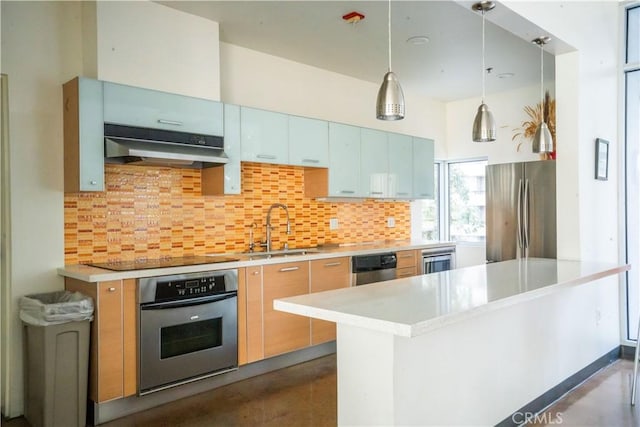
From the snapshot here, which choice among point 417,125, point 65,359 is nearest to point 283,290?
point 65,359

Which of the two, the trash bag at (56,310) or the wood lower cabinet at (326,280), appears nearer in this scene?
the trash bag at (56,310)

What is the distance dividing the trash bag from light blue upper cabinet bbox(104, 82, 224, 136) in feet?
3.79

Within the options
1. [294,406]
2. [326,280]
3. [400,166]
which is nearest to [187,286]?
[294,406]

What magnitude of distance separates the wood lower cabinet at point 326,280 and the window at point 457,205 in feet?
8.10

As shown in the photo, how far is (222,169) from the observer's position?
3.61m

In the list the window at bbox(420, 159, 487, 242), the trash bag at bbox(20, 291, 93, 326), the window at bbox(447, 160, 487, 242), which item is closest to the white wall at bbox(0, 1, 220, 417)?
the trash bag at bbox(20, 291, 93, 326)

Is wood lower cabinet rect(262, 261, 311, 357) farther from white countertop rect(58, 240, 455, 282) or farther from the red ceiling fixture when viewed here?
the red ceiling fixture

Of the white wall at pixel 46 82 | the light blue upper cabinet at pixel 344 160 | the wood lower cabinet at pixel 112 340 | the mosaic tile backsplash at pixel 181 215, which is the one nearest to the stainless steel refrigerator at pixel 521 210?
the light blue upper cabinet at pixel 344 160

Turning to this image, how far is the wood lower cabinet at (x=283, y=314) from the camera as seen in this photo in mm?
3539

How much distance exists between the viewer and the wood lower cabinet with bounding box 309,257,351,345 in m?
3.88

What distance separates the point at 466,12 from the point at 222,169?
7.26ft

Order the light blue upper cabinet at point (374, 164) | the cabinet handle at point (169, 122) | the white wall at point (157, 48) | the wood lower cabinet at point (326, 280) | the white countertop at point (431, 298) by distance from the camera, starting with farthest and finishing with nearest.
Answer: the light blue upper cabinet at point (374, 164)
the wood lower cabinet at point (326, 280)
the cabinet handle at point (169, 122)
the white wall at point (157, 48)
the white countertop at point (431, 298)

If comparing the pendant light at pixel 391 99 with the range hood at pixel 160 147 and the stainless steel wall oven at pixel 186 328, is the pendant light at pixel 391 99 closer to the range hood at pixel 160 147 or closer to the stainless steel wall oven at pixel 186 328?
the range hood at pixel 160 147

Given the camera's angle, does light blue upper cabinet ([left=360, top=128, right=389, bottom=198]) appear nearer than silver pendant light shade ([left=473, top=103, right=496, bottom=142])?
No
